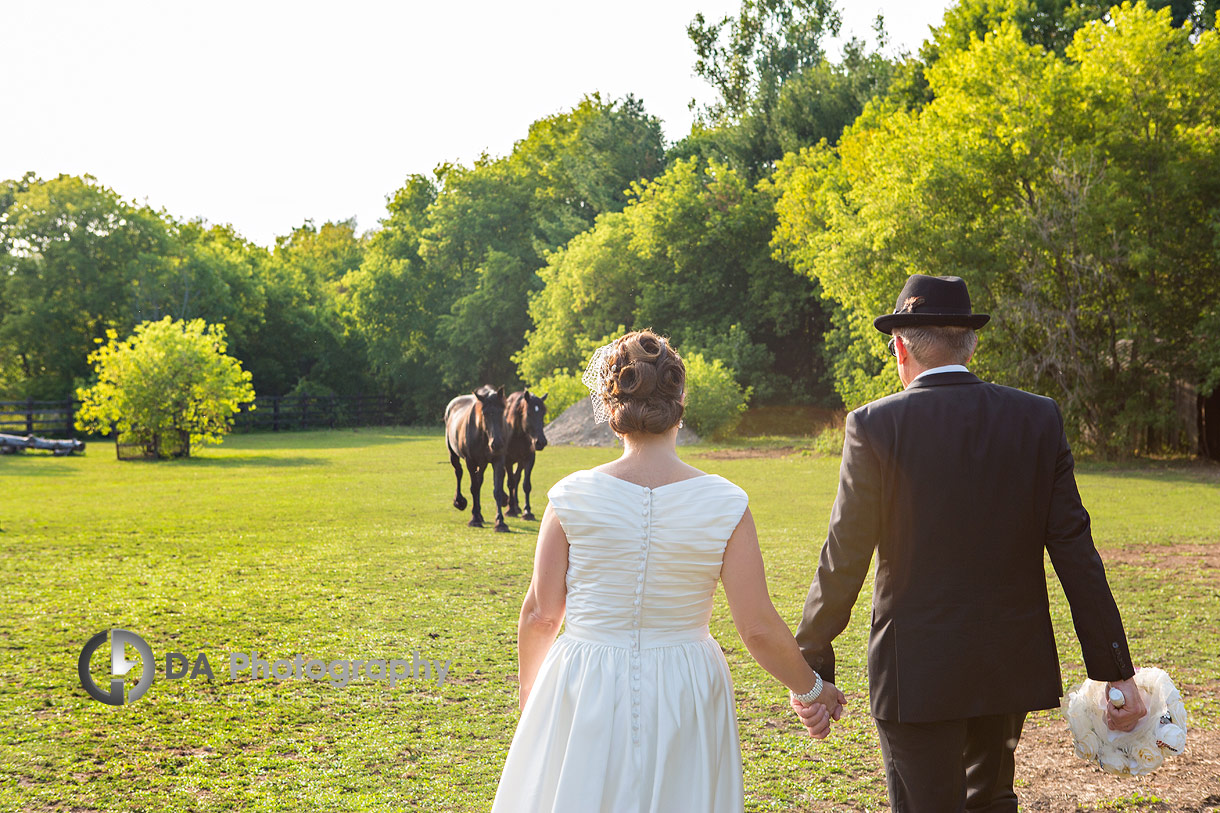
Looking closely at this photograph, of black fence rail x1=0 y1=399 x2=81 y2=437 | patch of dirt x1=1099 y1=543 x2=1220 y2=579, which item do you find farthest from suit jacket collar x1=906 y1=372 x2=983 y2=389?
black fence rail x1=0 y1=399 x2=81 y2=437

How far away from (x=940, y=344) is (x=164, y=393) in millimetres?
25304

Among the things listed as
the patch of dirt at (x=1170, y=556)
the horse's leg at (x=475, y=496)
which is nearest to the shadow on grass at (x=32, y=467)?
the horse's leg at (x=475, y=496)

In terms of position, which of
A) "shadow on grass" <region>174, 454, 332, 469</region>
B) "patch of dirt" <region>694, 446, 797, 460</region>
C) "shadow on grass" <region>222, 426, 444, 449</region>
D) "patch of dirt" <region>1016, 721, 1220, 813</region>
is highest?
"patch of dirt" <region>694, 446, 797, 460</region>

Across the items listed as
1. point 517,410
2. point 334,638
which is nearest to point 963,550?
point 334,638

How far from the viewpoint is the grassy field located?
4293 mm

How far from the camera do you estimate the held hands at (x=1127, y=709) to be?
9.17ft

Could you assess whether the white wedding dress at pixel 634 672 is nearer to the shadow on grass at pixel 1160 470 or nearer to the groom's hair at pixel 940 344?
the groom's hair at pixel 940 344

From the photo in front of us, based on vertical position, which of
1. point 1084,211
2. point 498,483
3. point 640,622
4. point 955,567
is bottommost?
point 498,483

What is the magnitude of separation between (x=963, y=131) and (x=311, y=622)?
20166 millimetres

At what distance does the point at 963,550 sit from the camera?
105 inches

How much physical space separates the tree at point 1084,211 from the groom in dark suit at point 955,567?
20387 millimetres

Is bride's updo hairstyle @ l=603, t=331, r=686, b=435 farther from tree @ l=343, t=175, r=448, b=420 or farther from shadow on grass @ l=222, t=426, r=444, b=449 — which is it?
tree @ l=343, t=175, r=448, b=420

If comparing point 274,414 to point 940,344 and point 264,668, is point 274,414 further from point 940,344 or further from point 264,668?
point 940,344

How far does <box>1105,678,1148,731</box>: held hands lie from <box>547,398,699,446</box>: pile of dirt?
86.5 feet
